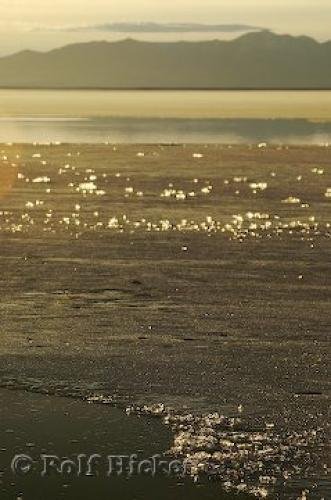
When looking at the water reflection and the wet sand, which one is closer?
the wet sand

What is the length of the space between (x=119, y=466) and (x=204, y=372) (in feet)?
12.5

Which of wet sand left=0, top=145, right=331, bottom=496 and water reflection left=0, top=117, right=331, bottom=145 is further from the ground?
water reflection left=0, top=117, right=331, bottom=145

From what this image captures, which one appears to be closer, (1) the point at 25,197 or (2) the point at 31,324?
(2) the point at 31,324

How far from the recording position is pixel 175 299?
20.5m

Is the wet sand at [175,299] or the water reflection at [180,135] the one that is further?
the water reflection at [180,135]

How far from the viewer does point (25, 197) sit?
4412cm

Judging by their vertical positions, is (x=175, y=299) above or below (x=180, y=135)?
below

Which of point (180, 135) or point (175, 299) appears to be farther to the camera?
point (180, 135)

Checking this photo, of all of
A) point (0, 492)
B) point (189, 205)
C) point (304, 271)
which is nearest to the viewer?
point (0, 492)

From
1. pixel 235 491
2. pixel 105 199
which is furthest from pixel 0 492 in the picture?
pixel 105 199

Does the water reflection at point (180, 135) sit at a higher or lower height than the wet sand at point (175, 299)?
higher

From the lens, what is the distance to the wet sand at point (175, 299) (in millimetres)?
14312

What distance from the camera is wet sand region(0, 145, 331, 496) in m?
14.3

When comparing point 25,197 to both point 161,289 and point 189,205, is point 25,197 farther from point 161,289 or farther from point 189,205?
point 161,289
